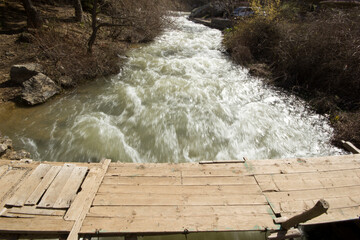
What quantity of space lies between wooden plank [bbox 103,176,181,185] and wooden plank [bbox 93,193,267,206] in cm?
24

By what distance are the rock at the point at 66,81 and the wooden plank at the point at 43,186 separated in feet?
13.7

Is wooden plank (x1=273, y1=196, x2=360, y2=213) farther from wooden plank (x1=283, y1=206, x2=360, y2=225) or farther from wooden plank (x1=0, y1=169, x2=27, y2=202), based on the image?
wooden plank (x1=0, y1=169, x2=27, y2=202)

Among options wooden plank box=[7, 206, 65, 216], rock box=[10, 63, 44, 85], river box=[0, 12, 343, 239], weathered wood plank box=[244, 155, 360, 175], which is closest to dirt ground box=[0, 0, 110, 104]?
rock box=[10, 63, 44, 85]

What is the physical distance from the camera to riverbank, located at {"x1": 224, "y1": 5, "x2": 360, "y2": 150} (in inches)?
251

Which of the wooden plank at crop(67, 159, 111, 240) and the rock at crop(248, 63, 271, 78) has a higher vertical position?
the rock at crop(248, 63, 271, 78)

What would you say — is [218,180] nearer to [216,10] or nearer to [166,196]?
[166,196]

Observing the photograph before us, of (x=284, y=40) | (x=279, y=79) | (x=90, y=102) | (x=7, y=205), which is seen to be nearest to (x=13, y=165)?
(x=7, y=205)

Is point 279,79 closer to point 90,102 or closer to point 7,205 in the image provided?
point 90,102

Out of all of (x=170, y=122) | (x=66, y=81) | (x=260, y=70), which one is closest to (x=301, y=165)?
(x=170, y=122)

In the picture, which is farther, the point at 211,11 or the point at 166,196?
the point at 211,11

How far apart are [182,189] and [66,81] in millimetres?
5784

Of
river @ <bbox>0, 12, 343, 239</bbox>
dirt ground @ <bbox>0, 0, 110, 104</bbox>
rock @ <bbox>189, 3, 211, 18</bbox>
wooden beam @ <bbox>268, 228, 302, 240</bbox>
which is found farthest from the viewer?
rock @ <bbox>189, 3, 211, 18</bbox>

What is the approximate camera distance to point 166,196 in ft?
10.3

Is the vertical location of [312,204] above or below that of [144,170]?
above
